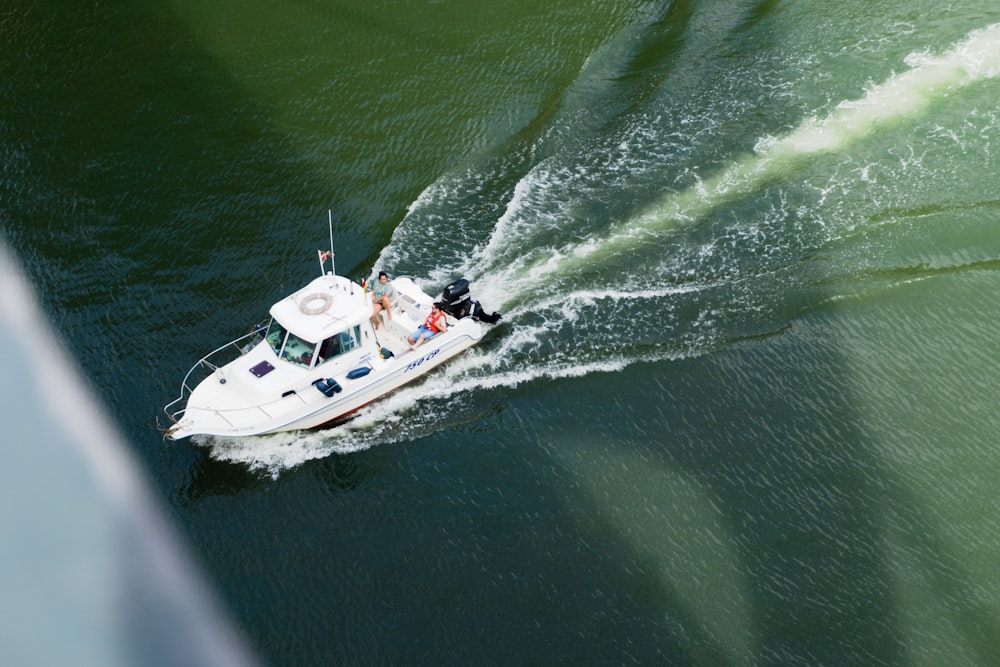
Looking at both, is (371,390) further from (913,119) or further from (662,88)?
(913,119)

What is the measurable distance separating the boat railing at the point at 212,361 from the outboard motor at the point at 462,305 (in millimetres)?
6463

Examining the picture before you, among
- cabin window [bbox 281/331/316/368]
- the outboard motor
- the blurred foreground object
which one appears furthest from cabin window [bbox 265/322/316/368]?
the blurred foreground object

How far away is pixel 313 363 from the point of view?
2966cm

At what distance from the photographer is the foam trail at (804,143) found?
34844mm

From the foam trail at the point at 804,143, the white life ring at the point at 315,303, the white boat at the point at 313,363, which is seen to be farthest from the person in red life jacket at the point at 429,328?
the foam trail at the point at 804,143

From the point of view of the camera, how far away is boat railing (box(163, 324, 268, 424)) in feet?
98.1

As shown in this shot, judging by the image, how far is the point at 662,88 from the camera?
4141 cm

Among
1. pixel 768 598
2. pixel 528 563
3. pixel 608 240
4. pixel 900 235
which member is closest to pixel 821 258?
pixel 900 235

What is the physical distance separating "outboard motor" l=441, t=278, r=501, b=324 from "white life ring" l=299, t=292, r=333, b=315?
4.22m

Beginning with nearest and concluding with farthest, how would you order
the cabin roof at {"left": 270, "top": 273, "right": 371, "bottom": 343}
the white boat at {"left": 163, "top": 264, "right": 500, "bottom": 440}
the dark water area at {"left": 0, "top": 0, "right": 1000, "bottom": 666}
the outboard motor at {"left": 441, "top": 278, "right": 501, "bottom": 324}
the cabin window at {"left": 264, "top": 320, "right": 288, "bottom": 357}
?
the dark water area at {"left": 0, "top": 0, "right": 1000, "bottom": 666}, the white boat at {"left": 163, "top": 264, "right": 500, "bottom": 440}, the cabin roof at {"left": 270, "top": 273, "right": 371, "bottom": 343}, the cabin window at {"left": 264, "top": 320, "right": 288, "bottom": 357}, the outboard motor at {"left": 441, "top": 278, "right": 501, "bottom": 324}

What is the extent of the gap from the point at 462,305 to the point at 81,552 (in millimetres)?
14225

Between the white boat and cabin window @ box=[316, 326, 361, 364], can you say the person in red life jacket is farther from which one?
cabin window @ box=[316, 326, 361, 364]

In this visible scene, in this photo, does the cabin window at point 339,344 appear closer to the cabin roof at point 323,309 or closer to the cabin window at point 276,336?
the cabin roof at point 323,309

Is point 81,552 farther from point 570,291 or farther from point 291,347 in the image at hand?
point 570,291
